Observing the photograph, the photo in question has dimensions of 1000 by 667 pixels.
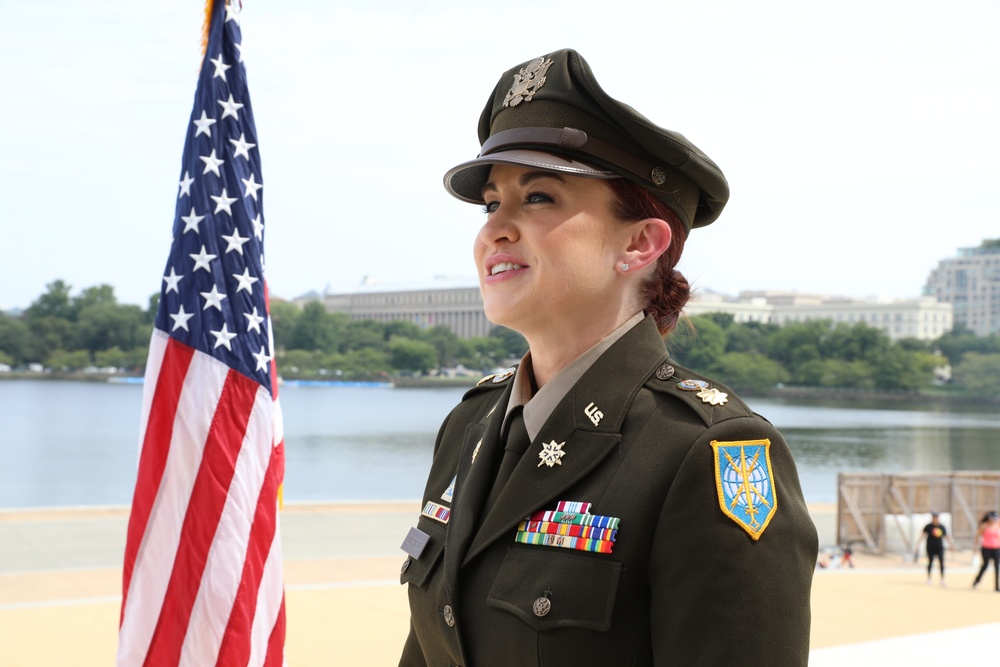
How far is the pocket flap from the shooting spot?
1.58 metres

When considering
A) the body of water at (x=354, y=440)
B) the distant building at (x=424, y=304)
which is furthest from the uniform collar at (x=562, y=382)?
the distant building at (x=424, y=304)

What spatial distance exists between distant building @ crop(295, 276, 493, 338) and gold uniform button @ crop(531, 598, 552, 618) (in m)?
104

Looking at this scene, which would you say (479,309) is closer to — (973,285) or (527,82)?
(973,285)

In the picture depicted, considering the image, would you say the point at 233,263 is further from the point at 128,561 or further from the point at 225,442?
the point at 128,561

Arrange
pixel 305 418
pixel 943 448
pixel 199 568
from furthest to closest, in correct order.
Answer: pixel 305 418 → pixel 943 448 → pixel 199 568

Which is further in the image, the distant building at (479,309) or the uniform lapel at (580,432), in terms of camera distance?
the distant building at (479,309)

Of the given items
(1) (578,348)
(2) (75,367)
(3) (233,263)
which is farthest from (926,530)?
(2) (75,367)

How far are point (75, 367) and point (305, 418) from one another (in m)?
25.7

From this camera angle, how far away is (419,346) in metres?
101

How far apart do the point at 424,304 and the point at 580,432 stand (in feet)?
385

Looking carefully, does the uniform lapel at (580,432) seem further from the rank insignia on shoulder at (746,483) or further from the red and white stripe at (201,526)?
the red and white stripe at (201,526)

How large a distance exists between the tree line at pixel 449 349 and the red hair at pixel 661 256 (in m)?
81.5

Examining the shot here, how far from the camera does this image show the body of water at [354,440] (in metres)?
37.2

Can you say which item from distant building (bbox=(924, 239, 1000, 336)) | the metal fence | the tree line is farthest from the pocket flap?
distant building (bbox=(924, 239, 1000, 336))
